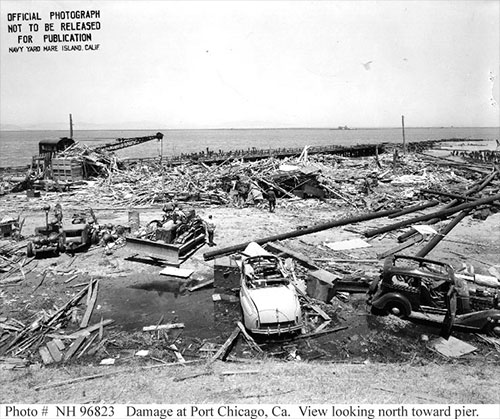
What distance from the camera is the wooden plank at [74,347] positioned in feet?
29.2

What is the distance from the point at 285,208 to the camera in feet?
85.4

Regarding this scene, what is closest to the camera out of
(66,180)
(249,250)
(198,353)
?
(198,353)

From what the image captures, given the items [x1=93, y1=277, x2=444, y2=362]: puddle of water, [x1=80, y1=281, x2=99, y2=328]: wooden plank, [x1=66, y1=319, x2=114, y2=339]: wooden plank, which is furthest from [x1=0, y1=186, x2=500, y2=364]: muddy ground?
[x1=66, y1=319, x2=114, y2=339]: wooden plank

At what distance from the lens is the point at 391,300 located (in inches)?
400

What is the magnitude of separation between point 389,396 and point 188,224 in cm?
1181

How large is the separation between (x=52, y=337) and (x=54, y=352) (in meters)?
0.89

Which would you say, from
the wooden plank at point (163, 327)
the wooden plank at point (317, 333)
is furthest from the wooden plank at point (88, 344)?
the wooden plank at point (317, 333)

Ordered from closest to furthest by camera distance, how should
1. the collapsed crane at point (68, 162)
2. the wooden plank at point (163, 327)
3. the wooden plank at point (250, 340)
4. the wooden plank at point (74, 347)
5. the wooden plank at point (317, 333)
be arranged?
the wooden plank at point (74, 347)
the wooden plank at point (250, 340)
the wooden plank at point (317, 333)
the wooden plank at point (163, 327)
the collapsed crane at point (68, 162)

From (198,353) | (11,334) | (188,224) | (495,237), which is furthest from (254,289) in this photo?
(495,237)

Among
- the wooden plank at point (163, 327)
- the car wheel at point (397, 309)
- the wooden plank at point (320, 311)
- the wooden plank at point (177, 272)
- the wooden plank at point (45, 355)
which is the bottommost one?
the wooden plank at point (45, 355)

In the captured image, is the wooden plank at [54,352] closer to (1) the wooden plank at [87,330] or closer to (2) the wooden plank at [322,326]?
(1) the wooden plank at [87,330]

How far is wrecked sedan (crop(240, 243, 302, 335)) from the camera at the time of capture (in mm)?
9180

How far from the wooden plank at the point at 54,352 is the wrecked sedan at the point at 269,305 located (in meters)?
4.54

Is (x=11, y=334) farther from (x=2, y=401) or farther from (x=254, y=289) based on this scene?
(x=254, y=289)
